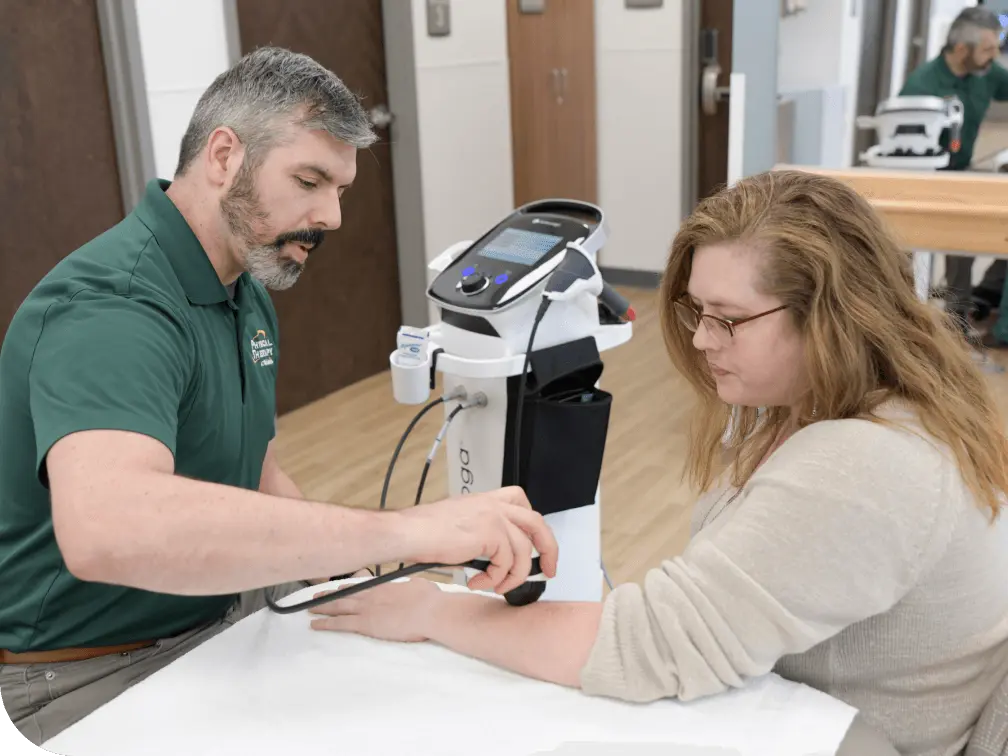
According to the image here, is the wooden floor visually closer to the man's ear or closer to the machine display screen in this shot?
the machine display screen

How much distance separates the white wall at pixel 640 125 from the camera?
205 inches

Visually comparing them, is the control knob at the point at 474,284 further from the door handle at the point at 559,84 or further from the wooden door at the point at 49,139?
the door handle at the point at 559,84

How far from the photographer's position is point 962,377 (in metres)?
1.13

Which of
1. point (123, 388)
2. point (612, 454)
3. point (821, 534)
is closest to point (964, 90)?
point (612, 454)

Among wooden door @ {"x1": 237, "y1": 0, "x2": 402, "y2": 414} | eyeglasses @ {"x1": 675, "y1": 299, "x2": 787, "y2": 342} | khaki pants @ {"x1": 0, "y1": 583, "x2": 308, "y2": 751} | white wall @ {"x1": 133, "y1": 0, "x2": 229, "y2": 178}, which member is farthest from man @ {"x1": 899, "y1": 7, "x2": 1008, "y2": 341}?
khaki pants @ {"x1": 0, "y1": 583, "x2": 308, "y2": 751}

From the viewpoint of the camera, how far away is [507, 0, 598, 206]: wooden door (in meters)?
5.46

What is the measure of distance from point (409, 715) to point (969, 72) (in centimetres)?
355

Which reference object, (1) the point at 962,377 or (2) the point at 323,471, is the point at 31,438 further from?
(2) the point at 323,471

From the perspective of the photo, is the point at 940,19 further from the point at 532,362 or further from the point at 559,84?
the point at 532,362

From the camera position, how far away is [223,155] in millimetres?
1413

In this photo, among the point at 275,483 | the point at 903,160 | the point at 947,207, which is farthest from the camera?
the point at 903,160

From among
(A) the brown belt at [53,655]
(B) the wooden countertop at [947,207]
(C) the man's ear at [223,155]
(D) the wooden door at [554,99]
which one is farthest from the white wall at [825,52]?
(A) the brown belt at [53,655]

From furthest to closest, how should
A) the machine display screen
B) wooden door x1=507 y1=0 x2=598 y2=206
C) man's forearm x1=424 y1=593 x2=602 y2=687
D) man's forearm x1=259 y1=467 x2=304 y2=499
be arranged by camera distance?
wooden door x1=507 y1=0 x2=598 y2=206 < the machine display screen < man's forearm x1=259 y1=467 x2=304 y2=499 < man's forearm x1=424 y1=593 x2=602 y2=687

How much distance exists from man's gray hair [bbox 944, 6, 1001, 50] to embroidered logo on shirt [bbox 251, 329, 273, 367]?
3.13m
